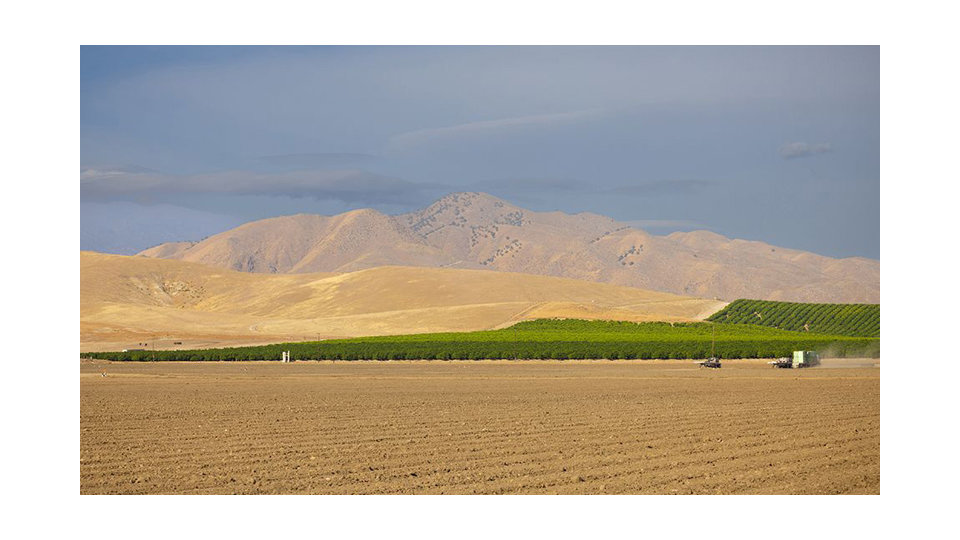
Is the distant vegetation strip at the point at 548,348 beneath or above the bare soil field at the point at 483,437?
beneath

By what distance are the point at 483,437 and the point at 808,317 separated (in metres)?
83.2

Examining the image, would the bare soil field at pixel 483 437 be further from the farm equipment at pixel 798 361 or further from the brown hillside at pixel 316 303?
the brown hillside at pixel 316 303

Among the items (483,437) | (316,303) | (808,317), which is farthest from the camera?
(316,303)

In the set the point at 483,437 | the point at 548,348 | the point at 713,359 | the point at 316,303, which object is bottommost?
the point at 316,303

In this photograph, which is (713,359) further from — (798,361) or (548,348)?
(548,348)

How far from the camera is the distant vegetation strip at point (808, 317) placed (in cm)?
9112

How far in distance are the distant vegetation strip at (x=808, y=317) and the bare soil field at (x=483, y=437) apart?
5158cm

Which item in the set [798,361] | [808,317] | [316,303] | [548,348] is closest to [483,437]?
[798,361]

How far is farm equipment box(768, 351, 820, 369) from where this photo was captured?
184 ft

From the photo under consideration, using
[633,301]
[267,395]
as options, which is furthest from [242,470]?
[633,301]

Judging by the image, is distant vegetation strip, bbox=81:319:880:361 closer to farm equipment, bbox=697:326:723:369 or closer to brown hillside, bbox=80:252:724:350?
farm equipment, bbox=697:326:723:369

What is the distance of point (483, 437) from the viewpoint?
72.9ft

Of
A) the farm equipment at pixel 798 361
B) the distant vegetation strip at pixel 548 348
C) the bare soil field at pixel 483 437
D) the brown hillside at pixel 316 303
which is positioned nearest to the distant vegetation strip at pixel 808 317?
the brown hillside at pixel 316 303
